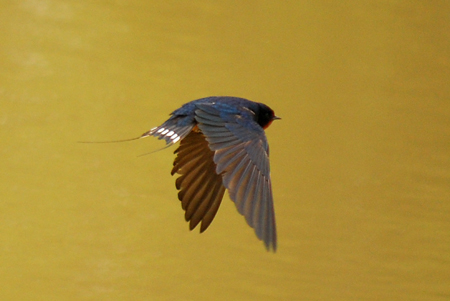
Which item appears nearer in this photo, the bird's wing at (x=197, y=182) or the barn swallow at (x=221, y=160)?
the barn swallow at (x=221, y=160)

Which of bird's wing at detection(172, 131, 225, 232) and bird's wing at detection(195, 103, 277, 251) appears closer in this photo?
bird's wing at detection(195, 103, 277, 251)

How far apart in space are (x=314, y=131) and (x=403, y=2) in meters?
0.68

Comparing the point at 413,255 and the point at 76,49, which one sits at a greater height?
the point at 76,49

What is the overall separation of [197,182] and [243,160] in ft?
0.68

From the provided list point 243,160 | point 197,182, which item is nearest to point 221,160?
point 243,160

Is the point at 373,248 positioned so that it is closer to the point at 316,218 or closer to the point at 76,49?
the point at 316,218

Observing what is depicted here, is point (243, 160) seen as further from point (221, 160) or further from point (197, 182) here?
point (197, 182)

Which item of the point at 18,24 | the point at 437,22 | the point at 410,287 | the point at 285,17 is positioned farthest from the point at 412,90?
the point at 18,24

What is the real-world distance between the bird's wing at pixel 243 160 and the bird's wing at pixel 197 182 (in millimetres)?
92

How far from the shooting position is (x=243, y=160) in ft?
4.58

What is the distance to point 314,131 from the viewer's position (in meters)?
2.84

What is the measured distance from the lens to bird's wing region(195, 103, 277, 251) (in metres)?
1.23

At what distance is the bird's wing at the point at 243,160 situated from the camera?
1.23 metres

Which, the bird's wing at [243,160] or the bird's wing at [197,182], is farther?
the bird's wing at [197,182]
